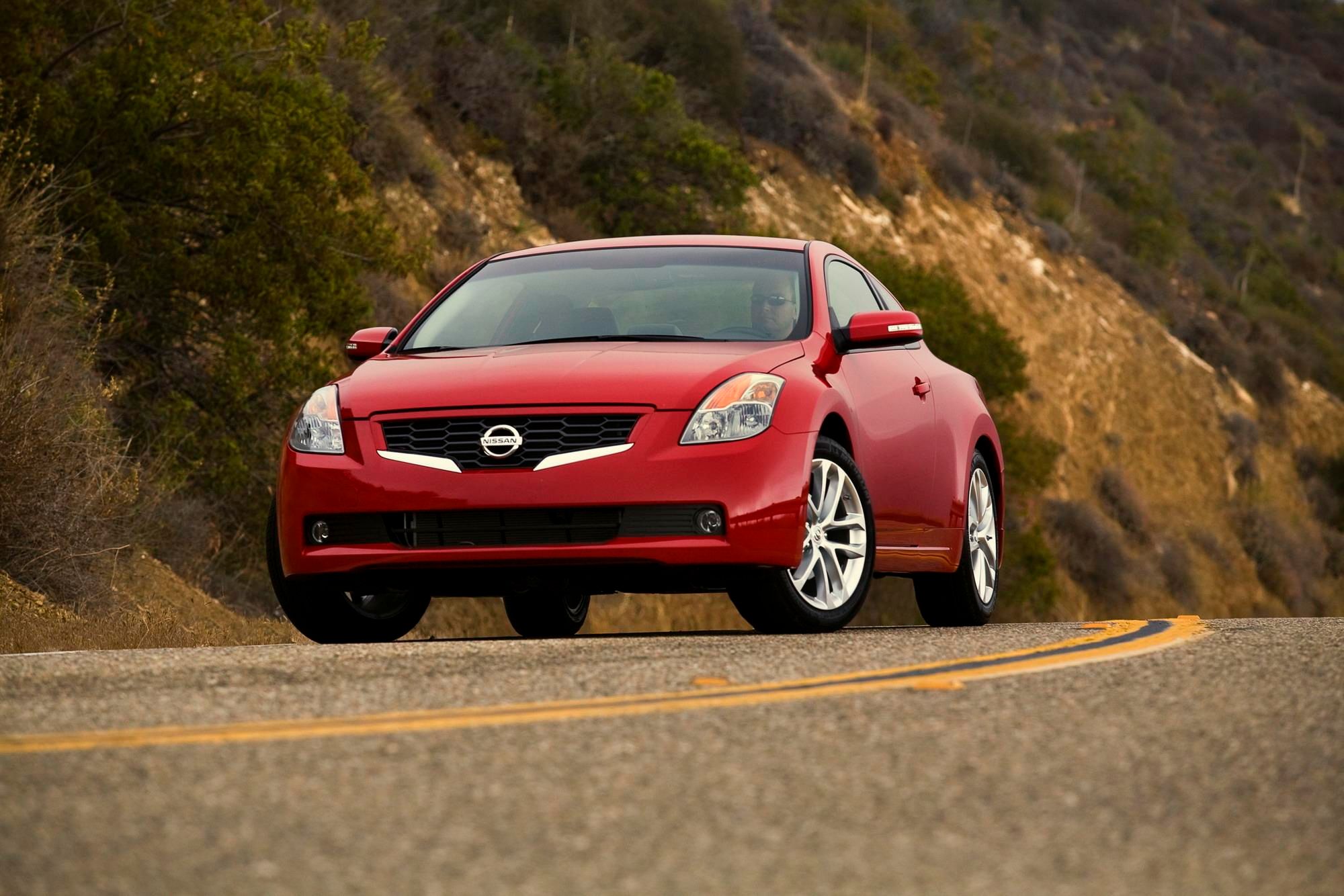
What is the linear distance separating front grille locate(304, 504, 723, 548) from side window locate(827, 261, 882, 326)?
1.79 meters

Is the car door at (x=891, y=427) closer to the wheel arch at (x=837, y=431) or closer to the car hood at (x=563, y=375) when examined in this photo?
the wheel arch at (x=837, y=431)

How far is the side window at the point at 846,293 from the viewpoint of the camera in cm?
938

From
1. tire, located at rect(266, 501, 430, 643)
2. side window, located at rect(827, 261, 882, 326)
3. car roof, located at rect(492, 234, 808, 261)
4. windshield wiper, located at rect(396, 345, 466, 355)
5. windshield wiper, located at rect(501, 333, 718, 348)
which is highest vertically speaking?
car roof, located at rect(492, 234, 808, 261)

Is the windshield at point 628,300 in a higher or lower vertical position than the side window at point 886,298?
higher

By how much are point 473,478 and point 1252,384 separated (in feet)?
158

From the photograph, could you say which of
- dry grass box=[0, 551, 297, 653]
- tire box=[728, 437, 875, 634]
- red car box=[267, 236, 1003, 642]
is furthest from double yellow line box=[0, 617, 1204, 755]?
dry grass box=[0, 551, 297, 653]

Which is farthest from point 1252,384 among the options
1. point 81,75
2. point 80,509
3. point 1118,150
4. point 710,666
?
point 710,666

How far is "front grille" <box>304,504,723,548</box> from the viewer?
7734 mm

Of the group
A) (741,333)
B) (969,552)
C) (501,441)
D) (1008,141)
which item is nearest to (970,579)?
(969,552)

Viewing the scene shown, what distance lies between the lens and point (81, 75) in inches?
725

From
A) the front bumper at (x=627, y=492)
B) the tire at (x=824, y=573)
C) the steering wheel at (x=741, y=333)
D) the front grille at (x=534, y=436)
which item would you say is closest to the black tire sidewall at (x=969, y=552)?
the tire at (x=824, y=573)

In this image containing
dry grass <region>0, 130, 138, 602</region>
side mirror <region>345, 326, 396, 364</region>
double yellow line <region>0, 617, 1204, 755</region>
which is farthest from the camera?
dry grass <region>0, 130, 138, 602</region>

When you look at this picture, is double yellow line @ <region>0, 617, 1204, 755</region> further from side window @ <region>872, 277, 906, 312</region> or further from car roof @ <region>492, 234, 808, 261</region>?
side window @ <region>872, 277, 906, 312</region>

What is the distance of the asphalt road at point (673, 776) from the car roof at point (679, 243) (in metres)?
3.29
